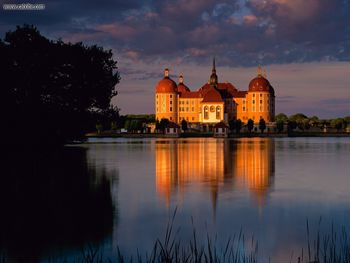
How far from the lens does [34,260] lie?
7672 mm

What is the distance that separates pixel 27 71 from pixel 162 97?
92.1 metres

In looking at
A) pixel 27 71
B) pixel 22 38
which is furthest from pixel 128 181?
pixel 22 38

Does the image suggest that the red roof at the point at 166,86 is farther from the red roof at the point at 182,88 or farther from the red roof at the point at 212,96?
the red roof at the point at 212,96

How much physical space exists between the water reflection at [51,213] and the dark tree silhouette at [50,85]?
13.2 m

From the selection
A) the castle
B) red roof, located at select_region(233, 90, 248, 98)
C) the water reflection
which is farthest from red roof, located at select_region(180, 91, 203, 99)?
the water reflection

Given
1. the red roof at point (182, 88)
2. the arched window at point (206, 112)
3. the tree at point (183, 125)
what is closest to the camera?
the tree at point (183, 125)

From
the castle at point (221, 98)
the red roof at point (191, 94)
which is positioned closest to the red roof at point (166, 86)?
the castle at point (221, 98)

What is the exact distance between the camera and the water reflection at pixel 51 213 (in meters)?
→ 8.48

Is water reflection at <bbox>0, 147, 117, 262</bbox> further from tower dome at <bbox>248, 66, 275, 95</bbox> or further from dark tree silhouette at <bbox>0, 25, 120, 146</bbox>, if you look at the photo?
tower dome at <bbox>248, 66, 275, 95</bbox>

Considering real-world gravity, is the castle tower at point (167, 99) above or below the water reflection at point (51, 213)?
above

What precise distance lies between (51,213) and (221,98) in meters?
113

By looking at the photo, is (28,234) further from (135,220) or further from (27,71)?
(27,71)

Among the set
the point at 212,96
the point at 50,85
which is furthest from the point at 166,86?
the point at 50,85

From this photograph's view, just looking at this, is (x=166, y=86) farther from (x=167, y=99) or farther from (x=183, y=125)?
(x=183, y=125)
